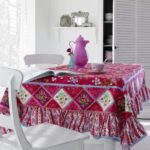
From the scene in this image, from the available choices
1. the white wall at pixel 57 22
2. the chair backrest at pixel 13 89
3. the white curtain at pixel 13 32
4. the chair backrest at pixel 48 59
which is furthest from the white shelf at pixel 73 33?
the chair backrest at pixel 13 89

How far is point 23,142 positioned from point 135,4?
3.29 meters

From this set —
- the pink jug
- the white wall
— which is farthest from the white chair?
the white wall

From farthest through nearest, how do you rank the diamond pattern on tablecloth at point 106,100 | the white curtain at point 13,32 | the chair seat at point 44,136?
the white curtain at point 13,32, the diamond pattern on tablecloth at point 106,100, the chair seat at point 44,136

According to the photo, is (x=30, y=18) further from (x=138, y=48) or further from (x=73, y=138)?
(x=73, y=138)

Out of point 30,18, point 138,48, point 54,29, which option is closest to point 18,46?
point 30,18

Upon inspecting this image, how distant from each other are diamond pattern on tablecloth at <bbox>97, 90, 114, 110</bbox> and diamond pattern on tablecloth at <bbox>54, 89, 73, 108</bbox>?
0.63ft

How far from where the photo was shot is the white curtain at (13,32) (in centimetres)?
408

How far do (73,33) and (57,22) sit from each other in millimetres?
305

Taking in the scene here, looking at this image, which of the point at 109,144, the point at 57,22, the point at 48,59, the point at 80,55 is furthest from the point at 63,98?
the point at 57,22

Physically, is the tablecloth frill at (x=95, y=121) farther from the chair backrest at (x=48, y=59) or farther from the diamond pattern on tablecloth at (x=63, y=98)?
the chair backrest at (x=48, y=59)

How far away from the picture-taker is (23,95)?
2.25 meters

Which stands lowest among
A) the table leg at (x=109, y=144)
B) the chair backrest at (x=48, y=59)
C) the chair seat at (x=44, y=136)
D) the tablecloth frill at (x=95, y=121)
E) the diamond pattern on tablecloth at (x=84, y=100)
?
the table leg at (x=109, y=144)

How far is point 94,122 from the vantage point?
6.77 feet

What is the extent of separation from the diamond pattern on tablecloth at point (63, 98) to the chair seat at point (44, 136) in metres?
0.15
